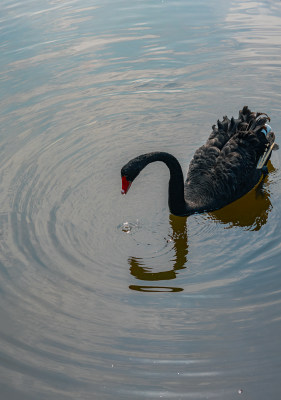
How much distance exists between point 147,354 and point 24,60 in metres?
6.92

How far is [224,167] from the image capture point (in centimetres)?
529

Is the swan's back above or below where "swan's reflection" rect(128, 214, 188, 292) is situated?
above

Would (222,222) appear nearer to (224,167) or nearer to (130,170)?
(224,167)

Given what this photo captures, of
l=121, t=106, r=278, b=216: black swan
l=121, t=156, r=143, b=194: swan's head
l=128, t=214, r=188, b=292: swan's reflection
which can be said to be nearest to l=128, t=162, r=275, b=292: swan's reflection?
l=128, t=214, r=188, b=292: swan's reflection

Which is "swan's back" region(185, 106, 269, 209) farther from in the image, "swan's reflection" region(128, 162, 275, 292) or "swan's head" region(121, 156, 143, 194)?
"swan's head" region(121, 156, 143, 194)

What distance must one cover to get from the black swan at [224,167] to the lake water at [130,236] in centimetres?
18

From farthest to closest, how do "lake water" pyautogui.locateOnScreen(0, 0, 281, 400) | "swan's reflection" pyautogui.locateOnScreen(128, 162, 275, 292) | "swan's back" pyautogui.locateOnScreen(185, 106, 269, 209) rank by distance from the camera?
"swan's back" pyautogui.locateOnScreen(185, 106, 269, 209), "swan's reflection" pyautogui.locateOnScreen(128, 162, 275, 292), "lake water" pyautogui.locateOnScreen(0, 0, 281, 400)

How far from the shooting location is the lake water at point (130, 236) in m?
3.47

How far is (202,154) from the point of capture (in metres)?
5.57

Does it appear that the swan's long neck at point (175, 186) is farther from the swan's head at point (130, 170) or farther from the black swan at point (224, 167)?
the swan's head at point (130, 170)

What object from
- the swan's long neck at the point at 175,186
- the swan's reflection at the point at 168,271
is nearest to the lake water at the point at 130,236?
the swan's reflection at the point at 168,271

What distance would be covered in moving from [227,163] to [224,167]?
6 cm

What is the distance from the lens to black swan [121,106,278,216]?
4926 millimetres

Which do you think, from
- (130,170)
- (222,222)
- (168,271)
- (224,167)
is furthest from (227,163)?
(168,271)
